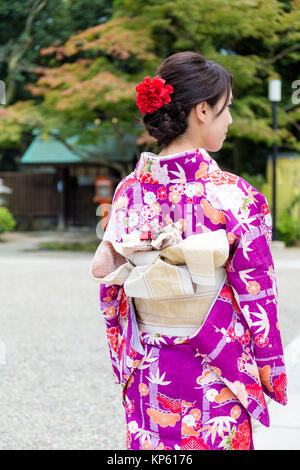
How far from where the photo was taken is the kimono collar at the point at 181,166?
5.36ft

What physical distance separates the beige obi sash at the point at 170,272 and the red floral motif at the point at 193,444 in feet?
0.92

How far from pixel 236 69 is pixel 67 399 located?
343 inches

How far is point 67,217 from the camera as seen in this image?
18344 millimetres

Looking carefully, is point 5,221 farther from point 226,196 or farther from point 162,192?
point 226,196

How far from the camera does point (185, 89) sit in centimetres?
164

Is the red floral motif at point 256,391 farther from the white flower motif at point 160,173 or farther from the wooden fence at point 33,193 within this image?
the wooden fence at point 33,193

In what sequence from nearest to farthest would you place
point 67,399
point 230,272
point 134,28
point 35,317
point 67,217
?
point 230,272 < point 67,399 < point 35,317 < point 134,28 < point 67,217

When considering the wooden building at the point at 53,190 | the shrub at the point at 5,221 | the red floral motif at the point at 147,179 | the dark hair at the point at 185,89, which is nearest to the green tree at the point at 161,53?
the shrub at the point at 5,221

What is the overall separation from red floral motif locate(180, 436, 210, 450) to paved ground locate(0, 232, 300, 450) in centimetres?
128

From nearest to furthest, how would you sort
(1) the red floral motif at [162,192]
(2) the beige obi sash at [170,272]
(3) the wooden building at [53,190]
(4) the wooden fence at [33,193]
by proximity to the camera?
(2) the beige obi sash at [170,272] → (1) the red floral motif at [162,192] → (3) the wooden building at [53,190] → (4) the wooden fence at [33,193]

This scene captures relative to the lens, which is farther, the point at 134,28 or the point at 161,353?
the point at 134,28

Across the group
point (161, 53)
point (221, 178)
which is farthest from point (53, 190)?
point (221, 178)

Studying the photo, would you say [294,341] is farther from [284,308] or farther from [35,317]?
[35,317]

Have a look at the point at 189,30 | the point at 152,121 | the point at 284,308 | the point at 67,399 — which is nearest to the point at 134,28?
the point at 189,30
